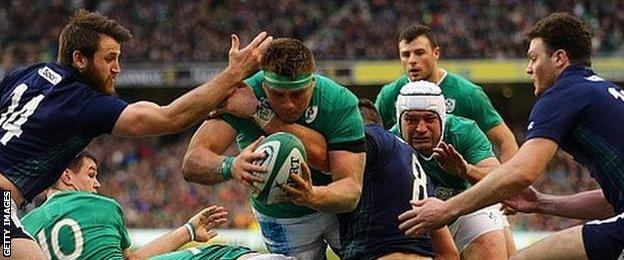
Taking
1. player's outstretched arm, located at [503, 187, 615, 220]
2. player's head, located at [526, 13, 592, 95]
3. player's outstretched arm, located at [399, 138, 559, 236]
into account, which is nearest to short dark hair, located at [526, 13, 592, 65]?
player's head, located at [526, 13, 592, 95]

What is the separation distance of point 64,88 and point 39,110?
19 centimetres

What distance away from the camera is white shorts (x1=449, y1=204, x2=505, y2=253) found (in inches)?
325

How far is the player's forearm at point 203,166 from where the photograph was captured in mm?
6449

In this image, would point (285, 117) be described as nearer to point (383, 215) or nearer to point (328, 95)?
point (328, 95)

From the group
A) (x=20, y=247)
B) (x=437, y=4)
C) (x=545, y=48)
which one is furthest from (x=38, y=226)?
(x=437, y=4)

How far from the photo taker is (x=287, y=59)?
21.2 ft

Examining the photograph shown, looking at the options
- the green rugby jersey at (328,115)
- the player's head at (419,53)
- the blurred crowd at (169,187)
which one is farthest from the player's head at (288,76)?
the blurred crowd at (169,187)

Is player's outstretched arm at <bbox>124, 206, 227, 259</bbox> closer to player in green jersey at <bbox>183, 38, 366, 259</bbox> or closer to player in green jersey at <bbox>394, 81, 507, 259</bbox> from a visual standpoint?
player in green jersey at <bbox>183, 38, 366, 259</bbox>

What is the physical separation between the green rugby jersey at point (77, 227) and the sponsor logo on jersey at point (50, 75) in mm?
685

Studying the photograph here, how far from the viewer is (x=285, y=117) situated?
6656 millimetres

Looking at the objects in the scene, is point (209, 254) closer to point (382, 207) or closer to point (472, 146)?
point (382, 207)

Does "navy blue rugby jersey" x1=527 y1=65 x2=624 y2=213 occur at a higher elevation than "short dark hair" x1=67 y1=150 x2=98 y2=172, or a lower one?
higher

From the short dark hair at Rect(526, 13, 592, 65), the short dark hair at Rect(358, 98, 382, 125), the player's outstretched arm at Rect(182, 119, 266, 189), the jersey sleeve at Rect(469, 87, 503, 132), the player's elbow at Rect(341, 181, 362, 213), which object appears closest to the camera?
the player's outstretched arm at Rect(182, 119, 266, 189)

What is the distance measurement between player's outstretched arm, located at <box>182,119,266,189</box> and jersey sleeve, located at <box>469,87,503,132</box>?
304 cm
